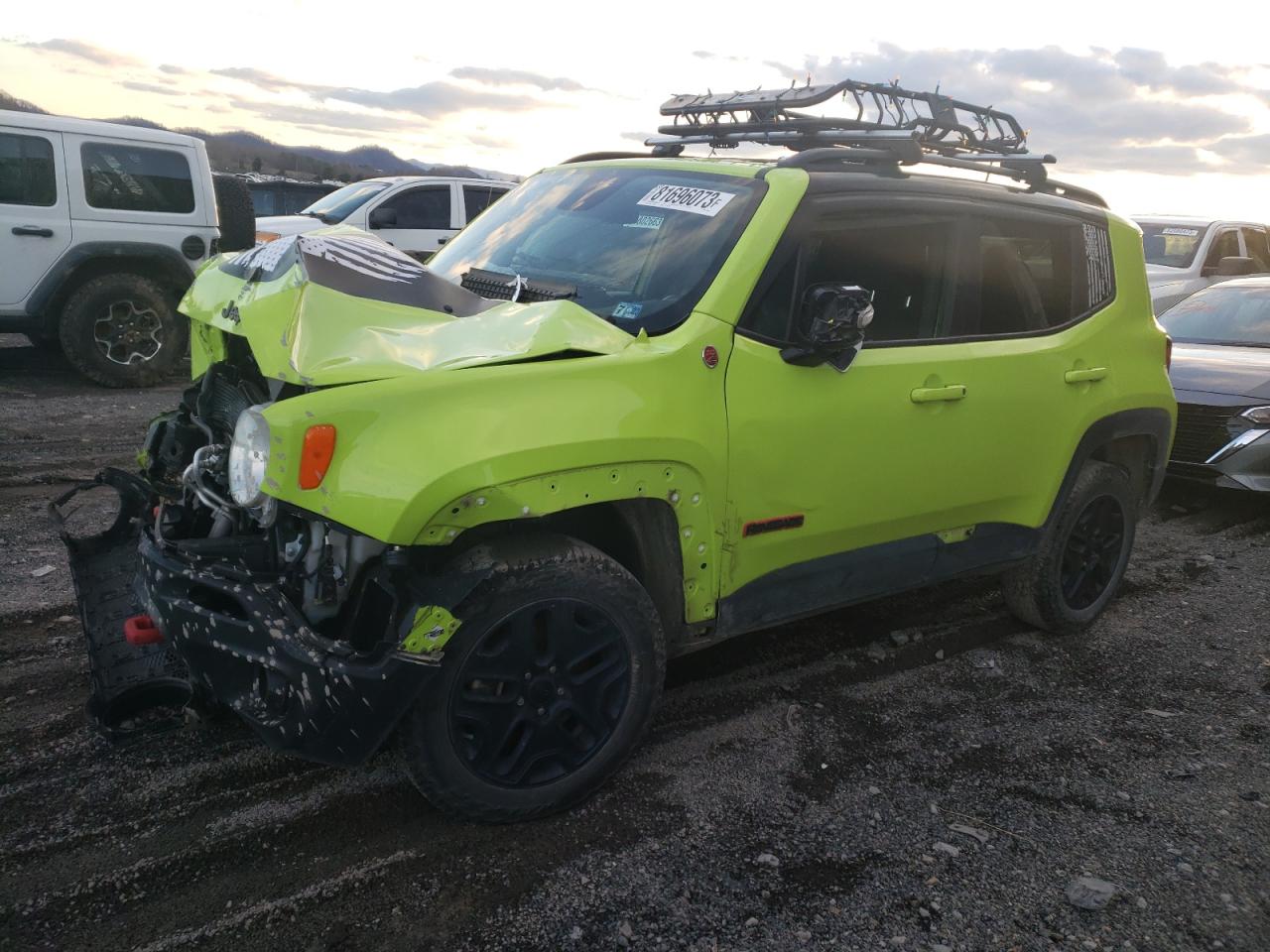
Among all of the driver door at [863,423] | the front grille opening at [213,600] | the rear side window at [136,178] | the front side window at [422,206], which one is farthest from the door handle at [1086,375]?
the front side window at [422,206]

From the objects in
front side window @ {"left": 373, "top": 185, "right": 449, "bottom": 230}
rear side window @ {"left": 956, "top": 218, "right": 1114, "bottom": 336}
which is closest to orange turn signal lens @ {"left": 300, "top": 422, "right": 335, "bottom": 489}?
rear side window @ {"left": 956, "top": 218, "right": 1114, "bottom": 336}

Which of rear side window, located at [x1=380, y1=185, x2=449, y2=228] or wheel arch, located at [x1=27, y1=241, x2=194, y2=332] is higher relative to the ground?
rear side window, located at [x1=380, y1=185, x2=449, y2=228]

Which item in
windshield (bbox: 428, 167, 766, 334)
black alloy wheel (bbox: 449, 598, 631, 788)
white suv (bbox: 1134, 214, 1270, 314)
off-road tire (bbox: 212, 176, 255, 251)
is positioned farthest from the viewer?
white suv (bbox: 1134, 214, 1270, 314)

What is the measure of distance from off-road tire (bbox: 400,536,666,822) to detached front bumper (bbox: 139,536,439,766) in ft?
0.43

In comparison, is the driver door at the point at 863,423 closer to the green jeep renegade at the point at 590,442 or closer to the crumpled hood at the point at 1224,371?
the green jeep renegade at the point at 590,442

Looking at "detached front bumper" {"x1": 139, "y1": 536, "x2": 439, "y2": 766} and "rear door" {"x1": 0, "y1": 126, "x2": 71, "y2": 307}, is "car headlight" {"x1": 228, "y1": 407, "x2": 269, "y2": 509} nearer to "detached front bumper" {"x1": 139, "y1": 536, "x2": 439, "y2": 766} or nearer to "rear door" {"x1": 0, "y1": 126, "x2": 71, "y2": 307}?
"detached front bumper" {"x1": 139, "y1": 536, "x2": 439, "y2": 766}

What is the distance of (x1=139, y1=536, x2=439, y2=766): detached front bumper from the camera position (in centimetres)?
246

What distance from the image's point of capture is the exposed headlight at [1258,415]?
248 inches

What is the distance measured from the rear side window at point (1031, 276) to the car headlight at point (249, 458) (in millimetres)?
2463

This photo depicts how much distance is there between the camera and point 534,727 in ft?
9.29

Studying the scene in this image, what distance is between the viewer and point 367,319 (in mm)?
2791

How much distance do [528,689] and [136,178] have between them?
7.70 m

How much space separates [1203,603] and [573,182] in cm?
382

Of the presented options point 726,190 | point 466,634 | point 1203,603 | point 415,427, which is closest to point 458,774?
point 466,634
